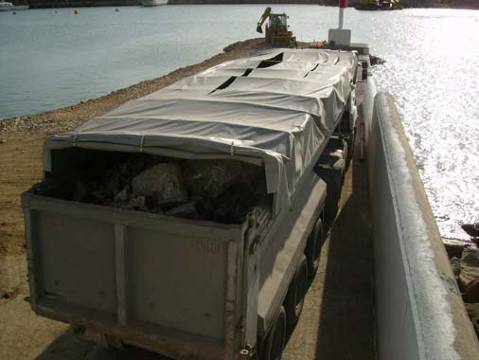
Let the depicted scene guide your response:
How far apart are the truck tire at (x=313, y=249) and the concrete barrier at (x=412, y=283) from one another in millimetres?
900

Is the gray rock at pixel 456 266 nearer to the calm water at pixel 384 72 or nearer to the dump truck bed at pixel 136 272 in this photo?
the calm water at pixel 384 72

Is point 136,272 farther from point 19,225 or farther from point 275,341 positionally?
point 19,225

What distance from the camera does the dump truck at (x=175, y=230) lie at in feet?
13.8

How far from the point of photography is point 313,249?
719 cm

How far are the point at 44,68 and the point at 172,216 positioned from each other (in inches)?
1468

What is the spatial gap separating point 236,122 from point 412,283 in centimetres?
248

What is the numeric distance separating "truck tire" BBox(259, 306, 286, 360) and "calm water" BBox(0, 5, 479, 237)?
7.09 m

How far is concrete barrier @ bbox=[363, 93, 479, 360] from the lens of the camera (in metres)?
Result: 3.39

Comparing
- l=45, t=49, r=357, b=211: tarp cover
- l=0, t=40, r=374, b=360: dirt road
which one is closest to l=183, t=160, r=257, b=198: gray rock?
l=45, t=49, r=357, b=211: tarp cover

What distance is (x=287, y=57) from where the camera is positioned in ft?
37.0

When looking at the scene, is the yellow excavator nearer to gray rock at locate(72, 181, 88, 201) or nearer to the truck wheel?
the truck wheel

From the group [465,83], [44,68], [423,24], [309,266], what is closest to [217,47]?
[44,68]

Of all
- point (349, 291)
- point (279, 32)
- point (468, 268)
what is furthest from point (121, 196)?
point (279, 32)

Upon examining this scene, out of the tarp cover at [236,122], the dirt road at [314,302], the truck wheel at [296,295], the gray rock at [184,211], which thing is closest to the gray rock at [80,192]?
the tarp cover at [236,122]
